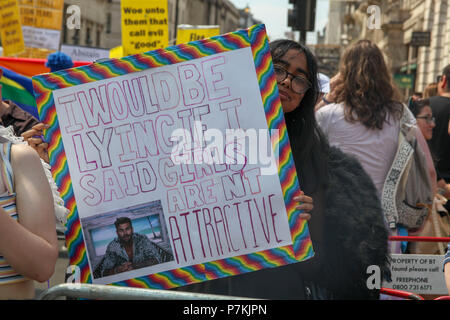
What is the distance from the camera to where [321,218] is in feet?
8.48

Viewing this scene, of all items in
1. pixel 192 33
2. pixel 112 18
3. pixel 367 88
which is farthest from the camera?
pixel 112 18

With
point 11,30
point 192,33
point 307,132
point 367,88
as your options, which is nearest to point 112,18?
point 192,33

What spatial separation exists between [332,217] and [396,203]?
2053mm

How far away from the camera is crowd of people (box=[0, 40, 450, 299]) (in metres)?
1.92

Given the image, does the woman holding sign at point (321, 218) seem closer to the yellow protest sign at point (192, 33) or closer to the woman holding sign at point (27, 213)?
the woman holding sign at point (27, 213)

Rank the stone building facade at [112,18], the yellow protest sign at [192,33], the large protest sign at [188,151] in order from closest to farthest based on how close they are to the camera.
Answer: the large protest sign at [188,151], the yellow protest sign at [192,33], the stone building facade at [112,18]

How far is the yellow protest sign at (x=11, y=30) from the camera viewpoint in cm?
973

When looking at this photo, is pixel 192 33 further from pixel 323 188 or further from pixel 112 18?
pixel 112 18

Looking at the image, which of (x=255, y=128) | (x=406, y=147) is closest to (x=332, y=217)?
(x=255, y=128)

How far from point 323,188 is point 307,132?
227mm

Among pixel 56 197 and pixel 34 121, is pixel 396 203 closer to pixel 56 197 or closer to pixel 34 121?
pixel 34 121

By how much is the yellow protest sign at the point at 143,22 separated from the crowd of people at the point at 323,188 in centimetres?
389

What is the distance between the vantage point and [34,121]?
4.16 m

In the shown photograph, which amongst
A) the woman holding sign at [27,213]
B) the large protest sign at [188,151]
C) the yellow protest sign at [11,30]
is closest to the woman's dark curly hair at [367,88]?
the large protest sign at [188,151]
